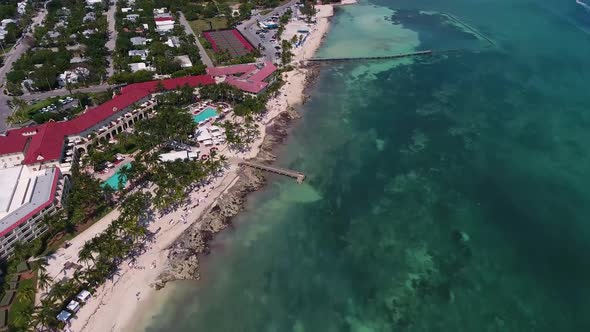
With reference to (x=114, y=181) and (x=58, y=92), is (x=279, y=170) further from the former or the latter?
(x=58, y=92)

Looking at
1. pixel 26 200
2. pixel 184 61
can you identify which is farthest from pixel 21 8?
pixel 26 200

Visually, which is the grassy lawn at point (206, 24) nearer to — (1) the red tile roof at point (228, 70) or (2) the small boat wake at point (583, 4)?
(1) the red tile roof at point (228, 70)

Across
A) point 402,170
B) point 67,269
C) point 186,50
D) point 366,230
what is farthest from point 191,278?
point 186,50

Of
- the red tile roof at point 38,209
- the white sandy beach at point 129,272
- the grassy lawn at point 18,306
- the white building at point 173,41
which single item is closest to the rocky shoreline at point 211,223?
the white sandy beach at point 129,272

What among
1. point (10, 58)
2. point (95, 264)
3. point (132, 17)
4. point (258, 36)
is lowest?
point (95, 264)

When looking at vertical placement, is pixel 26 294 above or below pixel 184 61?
below

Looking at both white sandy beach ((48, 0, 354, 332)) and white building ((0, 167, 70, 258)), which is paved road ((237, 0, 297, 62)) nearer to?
white sandy beach ((48, 0, 354, 332))
